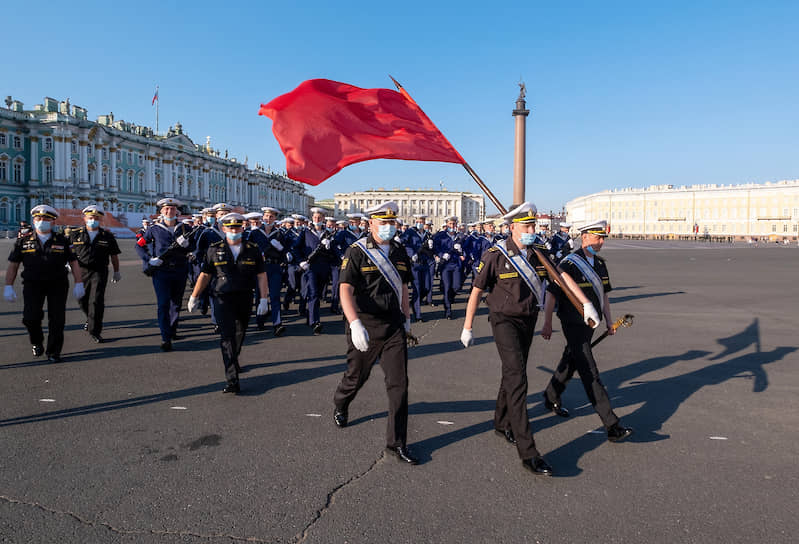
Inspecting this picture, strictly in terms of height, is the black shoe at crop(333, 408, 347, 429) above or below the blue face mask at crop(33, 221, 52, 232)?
below

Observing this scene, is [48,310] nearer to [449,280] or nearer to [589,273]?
[589,273]

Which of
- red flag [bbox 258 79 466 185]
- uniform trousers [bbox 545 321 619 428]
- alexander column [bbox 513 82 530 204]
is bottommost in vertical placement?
uniform trousers [bbox 545 321 619 428]

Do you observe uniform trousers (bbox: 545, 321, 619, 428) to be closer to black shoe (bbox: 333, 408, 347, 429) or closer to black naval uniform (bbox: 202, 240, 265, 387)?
black shoe (bbox: 333, 408, 347, 429)

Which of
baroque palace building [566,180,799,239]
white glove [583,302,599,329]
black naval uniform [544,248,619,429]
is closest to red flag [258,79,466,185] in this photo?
black naval uniform [544,248,619,429]

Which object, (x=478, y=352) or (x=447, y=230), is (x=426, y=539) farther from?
(x=447, y=230)

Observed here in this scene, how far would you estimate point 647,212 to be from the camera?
128 m

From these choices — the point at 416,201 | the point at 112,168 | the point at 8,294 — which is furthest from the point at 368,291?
the point at 416,201

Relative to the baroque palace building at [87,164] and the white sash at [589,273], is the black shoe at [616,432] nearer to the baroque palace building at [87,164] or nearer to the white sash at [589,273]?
the white sash at [589,273]

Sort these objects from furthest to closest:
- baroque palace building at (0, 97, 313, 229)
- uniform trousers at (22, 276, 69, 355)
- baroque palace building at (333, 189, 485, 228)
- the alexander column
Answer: baroque palace building at (333, 189, 485, 228)
baroque palace building at (0, 97, 313, 229)
the alexander column
uniform trousers at (22, 276, 69, 355)

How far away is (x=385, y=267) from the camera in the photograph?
14.4 ft

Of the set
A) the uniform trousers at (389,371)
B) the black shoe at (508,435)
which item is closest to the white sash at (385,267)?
the uniform trousers at (389,371)

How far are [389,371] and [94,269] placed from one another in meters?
6.19

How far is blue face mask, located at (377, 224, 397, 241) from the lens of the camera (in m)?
4.50

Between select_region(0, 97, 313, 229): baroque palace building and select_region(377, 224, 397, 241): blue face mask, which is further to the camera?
select_region(0, 97, 313, 229): baroque palace building
